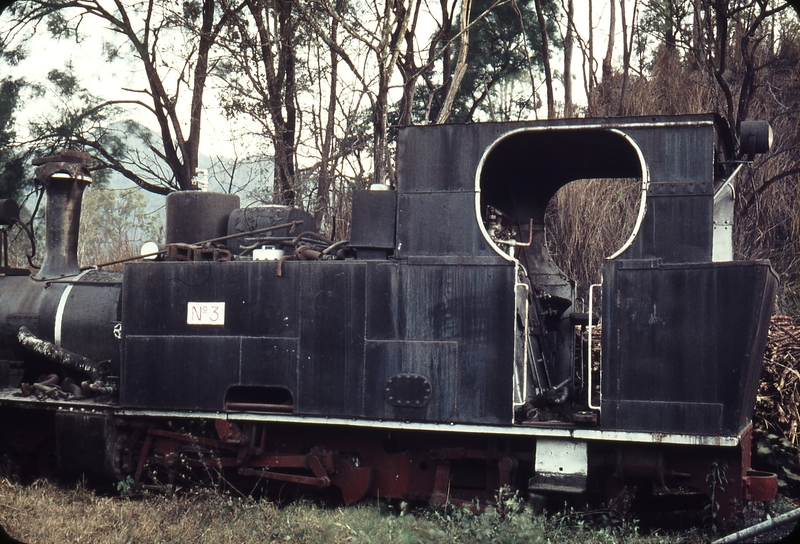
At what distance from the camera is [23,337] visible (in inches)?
295

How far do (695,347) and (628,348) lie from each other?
0.42 m

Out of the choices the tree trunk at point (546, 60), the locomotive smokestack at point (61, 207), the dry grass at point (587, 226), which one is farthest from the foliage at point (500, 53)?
the locomotive smokestack at point (61, 207)

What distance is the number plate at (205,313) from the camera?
6316mm

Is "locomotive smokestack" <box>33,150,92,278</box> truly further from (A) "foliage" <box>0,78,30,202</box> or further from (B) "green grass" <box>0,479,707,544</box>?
(A) "foliage" <box>0,78,30,202</box>

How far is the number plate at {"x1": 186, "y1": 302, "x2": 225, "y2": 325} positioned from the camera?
632 centimetres

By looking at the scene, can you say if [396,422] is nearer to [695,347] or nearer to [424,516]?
[424,516]

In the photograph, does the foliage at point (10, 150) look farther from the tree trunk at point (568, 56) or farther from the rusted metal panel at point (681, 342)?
the rusted metal panel at point (681, 342)

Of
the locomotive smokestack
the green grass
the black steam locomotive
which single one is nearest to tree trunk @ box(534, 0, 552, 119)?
the black steam locomotive

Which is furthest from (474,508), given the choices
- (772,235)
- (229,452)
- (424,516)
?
(772,235)

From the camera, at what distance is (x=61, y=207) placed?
8164mm

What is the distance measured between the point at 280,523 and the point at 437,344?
5.41 ft

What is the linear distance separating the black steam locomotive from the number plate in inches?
0.7

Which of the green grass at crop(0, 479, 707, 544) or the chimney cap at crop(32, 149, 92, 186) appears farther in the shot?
the chimney cap at crop(32, 149, 92, 186)

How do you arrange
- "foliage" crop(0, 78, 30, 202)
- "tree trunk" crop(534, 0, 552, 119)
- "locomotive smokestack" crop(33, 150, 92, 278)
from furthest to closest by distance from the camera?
"foliage" crop(0, 78, 30, 202) → "tree trunk" crop(534, 0, 552, 119) → "locomotive smokestack" crop(33, 150, 92, 278)
